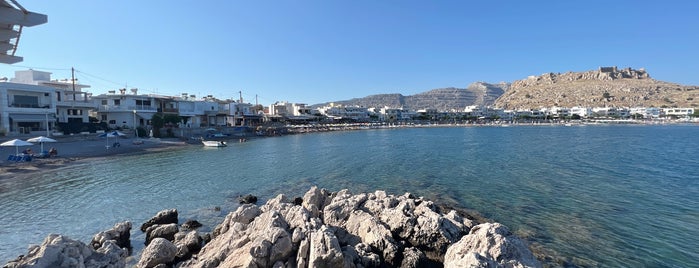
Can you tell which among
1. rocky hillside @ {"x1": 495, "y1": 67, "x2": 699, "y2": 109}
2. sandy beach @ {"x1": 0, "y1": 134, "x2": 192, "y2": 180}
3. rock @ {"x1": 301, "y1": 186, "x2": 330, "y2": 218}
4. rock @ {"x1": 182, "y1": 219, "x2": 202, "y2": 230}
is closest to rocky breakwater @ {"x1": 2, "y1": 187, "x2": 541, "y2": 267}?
rock @ {"x1": 182, "y1": 219, "x2": 202, "y2": 230}

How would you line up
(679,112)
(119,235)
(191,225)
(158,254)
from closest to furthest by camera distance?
(158,254), (119,235), (191,225), (679,112)

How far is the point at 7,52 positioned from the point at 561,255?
14.5 m

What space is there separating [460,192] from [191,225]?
1428cm

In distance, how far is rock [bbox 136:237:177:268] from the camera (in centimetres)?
976

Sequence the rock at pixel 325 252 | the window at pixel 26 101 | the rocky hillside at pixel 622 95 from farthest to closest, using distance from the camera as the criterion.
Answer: the rocky hillside at pixel 622 95 < the window at pixel 26 101 < the rock at pixel 325 252

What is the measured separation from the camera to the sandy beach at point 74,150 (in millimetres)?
27953

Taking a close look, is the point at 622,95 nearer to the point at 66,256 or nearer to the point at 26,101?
the point at 66,256

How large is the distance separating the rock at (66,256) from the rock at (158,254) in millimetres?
745

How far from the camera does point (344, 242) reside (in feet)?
34.7

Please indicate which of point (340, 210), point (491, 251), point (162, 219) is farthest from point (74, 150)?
point (491, 251)

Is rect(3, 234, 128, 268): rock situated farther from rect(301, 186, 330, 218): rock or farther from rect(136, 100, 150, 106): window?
rect(136, 100, 150, 106): window

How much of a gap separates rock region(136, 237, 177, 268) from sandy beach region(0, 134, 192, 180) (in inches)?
928

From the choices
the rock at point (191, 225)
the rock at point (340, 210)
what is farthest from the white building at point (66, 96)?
the rock at point (340, 210)

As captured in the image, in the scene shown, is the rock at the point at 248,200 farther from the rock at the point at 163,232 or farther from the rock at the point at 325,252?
the rock at the point at 325,252
